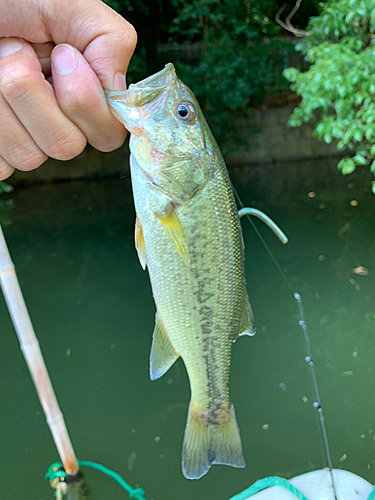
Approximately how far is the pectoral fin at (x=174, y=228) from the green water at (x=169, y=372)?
81.8 inches

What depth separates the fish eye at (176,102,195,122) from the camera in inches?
47.0

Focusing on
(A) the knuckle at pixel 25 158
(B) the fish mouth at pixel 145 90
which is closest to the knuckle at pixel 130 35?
(B) the fish mouth at pixel 145 90

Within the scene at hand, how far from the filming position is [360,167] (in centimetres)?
1009

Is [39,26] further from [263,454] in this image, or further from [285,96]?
[285,96]

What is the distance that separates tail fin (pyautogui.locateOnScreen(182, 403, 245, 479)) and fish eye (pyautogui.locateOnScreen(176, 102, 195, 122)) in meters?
0.96

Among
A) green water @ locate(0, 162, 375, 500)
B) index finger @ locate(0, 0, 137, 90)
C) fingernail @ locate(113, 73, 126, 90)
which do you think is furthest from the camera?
green water @ locate(0, 162, 375, 500)

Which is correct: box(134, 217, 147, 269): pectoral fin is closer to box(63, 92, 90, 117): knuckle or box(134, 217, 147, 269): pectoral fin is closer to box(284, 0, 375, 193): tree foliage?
box(63, 92, 90, 117): knuckle

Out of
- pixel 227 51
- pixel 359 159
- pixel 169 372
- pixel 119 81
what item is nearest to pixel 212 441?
pixel 119 81

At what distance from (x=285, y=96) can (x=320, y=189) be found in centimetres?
404

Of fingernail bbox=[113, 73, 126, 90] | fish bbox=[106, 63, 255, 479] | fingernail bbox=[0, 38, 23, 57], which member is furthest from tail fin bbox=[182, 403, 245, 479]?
fingernail bbox=[0, 38, 23, 57]

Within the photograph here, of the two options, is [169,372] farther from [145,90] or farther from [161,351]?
[145,90]

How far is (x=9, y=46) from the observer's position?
0.90 m

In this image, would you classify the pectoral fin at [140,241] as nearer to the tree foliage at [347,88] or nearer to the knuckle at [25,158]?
the knuckle at [25,158]

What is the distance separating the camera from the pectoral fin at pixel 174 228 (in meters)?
1.15
